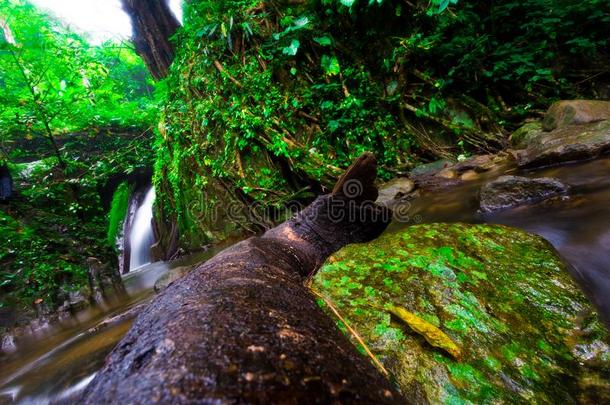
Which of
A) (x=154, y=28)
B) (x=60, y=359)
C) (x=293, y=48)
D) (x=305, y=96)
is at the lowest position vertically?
(x=60, y=359)

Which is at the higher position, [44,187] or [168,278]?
[44,187]

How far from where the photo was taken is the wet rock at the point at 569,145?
3643 mm

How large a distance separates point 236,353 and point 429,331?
0.92 metres

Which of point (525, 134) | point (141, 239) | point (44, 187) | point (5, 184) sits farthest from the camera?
point (141, 239)

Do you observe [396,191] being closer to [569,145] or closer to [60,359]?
[569,145]

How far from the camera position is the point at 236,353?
0.67m

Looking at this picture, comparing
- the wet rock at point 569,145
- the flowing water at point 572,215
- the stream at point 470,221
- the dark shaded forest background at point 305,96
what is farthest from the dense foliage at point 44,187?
the wet rock at point 569,145

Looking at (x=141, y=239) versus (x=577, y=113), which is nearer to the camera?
(x=577, y=113)

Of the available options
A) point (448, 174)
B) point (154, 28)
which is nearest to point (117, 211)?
point (154, 28)

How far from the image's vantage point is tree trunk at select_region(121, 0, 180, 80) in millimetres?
8567

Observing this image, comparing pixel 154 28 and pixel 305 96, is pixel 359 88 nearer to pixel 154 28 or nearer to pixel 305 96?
pixel 305 96

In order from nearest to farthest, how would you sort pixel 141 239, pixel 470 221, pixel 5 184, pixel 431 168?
pixel 470 221 → pixel 5 184 → pixel 431 168 → pixel 141 239

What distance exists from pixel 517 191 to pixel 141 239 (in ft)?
27.4

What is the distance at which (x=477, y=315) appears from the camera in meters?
1.36
